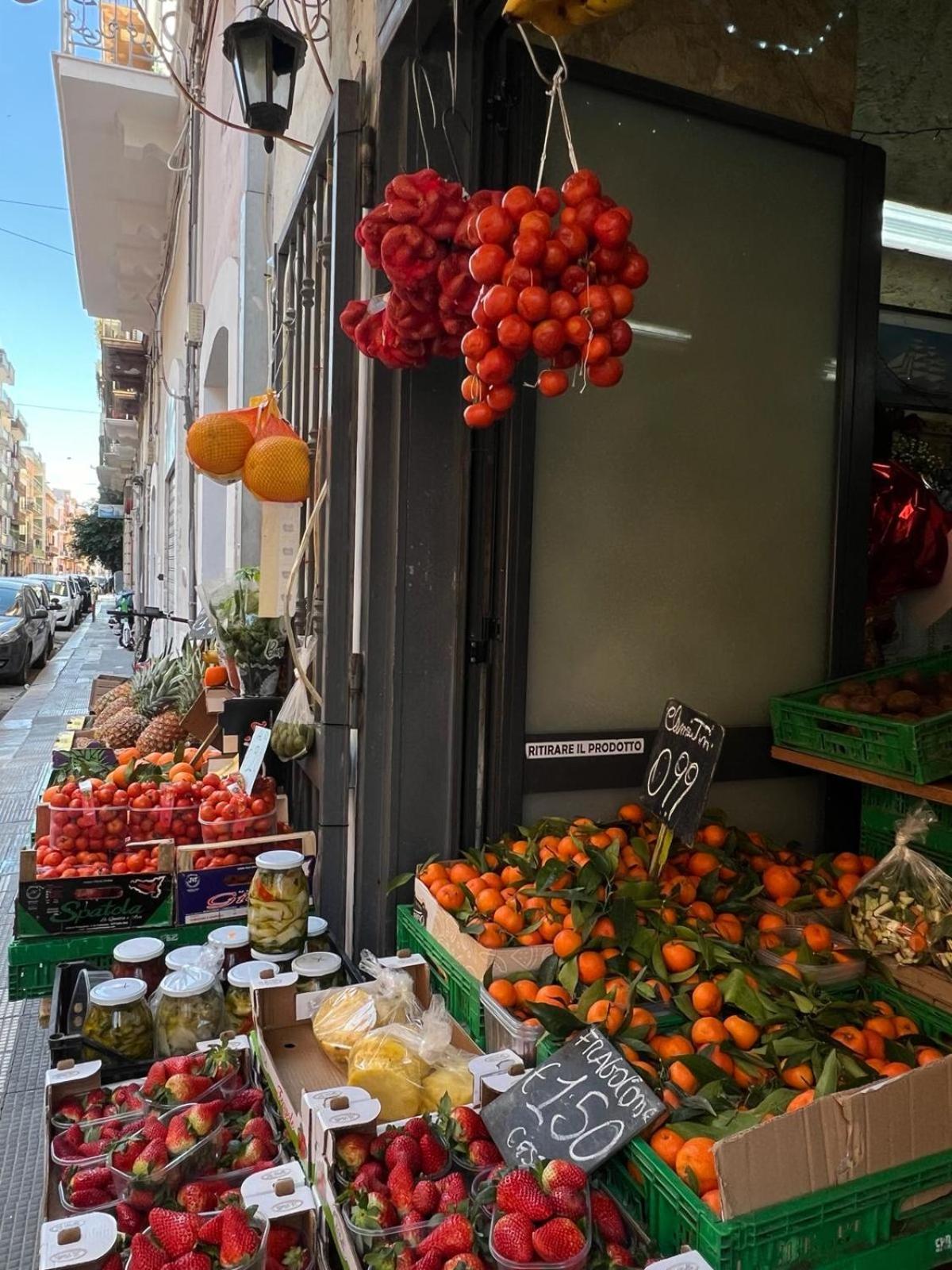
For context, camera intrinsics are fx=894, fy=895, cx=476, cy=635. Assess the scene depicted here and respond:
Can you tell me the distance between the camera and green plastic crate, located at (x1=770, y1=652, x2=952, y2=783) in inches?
93.3

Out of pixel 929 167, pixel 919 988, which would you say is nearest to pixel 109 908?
pixel 919 988

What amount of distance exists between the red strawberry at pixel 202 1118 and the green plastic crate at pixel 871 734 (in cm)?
187

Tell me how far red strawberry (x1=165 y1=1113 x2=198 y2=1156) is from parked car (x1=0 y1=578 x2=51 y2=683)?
44.3 ft

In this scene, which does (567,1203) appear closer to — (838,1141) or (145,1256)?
(838,1141)

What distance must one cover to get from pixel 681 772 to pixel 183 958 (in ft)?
4.59

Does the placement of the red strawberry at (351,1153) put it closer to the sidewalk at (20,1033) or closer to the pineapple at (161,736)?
the sidewalk at (20,1033)

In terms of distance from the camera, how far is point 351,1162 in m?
1.52

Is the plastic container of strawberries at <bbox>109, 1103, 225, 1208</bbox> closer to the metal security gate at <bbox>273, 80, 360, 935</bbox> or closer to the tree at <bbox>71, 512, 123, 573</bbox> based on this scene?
the metal security gate at <bbox>273, 80, 360, 935</bbox>

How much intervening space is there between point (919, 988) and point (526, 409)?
184 cm

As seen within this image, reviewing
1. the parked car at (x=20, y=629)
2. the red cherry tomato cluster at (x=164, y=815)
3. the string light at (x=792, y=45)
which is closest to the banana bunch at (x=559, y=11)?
the string light at (x=792, y=45)

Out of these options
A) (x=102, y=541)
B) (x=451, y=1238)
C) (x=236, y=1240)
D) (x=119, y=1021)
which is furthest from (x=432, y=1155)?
(x=102, y=541)

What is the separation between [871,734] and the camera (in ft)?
8.33

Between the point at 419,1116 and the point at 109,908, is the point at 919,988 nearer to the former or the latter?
the point at 419,1116

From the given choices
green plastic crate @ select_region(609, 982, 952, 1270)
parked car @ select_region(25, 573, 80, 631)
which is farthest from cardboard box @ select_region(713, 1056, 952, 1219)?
parked car @ select_region(25, 573, 80, 631)
